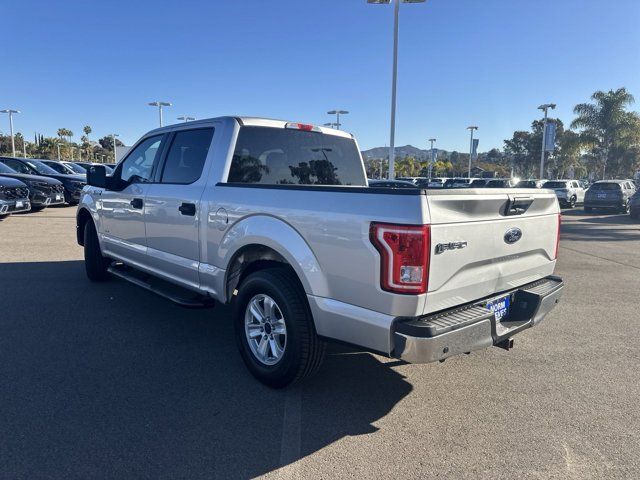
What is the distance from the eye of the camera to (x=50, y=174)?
1722 cm

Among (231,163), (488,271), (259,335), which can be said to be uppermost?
(231,163)

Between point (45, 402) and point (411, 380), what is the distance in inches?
107

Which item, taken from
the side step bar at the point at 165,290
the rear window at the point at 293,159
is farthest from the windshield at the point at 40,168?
the rear window at the point at 293,159

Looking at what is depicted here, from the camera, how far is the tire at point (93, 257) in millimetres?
6434

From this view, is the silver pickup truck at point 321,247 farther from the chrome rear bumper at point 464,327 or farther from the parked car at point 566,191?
the parked car at point 566,191

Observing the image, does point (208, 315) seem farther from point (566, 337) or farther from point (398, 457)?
A: point (566, 337)

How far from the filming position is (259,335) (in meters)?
3.67

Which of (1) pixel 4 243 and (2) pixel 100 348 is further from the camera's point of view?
(1) pixel 4 243

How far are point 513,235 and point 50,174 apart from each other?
713 inches

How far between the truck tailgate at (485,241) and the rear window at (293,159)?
2009mm

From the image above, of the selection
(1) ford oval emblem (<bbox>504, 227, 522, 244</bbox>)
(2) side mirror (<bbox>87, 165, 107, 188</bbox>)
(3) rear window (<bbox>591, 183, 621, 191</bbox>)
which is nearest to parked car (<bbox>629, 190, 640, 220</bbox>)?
(3) rear window (<bbox>591, 183, 621, 191</bbox>)

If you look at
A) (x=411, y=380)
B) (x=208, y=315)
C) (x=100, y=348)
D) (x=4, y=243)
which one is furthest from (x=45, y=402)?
(x=4, y=243)

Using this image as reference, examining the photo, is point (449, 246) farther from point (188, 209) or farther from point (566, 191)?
point (566, 191)

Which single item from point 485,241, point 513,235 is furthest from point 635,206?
point 485,241
